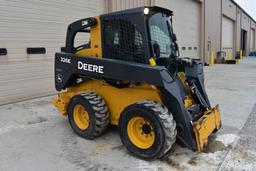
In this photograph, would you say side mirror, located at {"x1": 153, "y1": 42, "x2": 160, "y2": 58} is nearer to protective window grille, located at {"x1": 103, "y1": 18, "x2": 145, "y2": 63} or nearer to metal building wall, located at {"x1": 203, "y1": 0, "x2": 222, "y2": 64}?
protective window grille, located at {"x1": 103, "y1": 18, "x2": 145, "y2": 63}

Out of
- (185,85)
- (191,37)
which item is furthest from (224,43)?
(185,85)

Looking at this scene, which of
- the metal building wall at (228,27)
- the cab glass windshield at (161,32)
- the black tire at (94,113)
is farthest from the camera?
the metal building wall at (228,27)

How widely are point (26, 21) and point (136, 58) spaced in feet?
14.6

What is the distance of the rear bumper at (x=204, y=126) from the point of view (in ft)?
11.1

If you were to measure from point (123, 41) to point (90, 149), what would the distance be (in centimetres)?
164

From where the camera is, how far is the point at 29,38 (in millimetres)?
7016

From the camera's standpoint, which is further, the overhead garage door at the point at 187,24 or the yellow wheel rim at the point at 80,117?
the overhead garage door at the point at 187,24

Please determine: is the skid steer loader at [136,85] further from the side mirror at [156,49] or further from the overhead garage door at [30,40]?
the overhead garage door at [30,40]

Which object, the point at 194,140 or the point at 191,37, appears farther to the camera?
the point at 191,37

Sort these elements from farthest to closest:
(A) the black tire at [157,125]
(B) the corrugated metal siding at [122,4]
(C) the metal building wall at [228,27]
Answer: (C) the metal building wall at [228,27]
(B) the corrugated metal siding at [122,4]
(A) the black tire at [157,125]

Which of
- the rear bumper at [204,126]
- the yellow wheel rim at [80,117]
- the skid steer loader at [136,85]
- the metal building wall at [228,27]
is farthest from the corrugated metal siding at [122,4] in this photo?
the metal building wall at [228,27]

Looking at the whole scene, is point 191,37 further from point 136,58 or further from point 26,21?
point 136,58

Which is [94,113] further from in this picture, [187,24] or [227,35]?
[227,35]

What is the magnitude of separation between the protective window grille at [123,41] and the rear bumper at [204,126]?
114 centimetres
